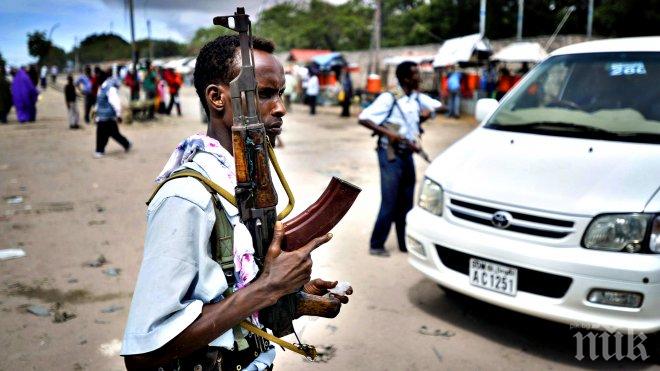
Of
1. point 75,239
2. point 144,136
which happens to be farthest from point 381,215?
point 144,136

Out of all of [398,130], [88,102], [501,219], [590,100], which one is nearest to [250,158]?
[501,219]

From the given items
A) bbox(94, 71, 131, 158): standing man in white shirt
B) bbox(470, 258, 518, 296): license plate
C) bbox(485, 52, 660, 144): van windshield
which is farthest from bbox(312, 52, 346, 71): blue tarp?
bbox(470, 258, 518, 296): license plate

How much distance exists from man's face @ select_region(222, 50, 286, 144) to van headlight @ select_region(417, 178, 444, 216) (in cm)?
234

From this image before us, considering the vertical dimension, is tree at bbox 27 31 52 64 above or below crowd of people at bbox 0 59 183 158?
above

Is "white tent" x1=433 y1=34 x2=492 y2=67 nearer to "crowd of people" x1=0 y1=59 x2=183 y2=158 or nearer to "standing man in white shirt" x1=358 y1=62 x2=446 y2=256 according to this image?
"crowd of people" x1=0 y1=59 x2=183 y2=158

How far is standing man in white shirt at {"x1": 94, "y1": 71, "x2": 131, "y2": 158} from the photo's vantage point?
32.3ft

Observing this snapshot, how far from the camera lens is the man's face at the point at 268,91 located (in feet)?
4.71

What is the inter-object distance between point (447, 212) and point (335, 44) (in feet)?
168

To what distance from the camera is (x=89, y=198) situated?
724 centimetres

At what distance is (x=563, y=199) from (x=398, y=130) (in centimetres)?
205

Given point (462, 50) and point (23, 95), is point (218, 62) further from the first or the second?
point (23, 95)

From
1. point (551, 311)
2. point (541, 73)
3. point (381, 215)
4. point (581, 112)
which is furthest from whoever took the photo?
point (381, 215)

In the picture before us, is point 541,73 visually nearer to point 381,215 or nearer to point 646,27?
point 381,215

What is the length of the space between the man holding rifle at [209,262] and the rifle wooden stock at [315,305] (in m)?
0.15
